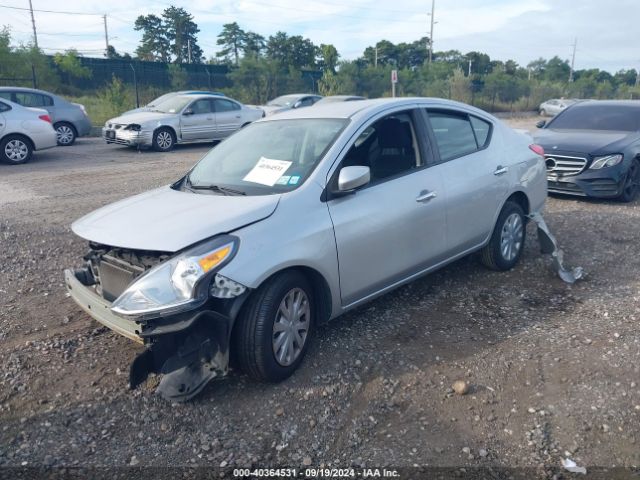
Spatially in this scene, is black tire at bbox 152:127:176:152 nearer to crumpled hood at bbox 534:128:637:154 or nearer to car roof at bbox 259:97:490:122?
crumpled hood at bbox 534:128:637:154

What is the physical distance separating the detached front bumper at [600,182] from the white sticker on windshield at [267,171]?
597 centimetres

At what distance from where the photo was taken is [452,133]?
4898 millimetres

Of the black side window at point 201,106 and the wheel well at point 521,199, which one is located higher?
the black side window at point 201,106

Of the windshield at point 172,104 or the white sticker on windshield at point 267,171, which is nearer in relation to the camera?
the white sticker on windshield at point 267,171

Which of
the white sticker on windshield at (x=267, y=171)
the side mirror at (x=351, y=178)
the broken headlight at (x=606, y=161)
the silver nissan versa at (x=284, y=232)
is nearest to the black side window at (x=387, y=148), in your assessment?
the silver nissan versa at (x=284, y=232)

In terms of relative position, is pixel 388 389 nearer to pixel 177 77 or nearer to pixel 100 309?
pixel 100 309

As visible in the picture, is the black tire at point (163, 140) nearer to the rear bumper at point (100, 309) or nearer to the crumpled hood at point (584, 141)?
the crumpled hood at point (584, 141)

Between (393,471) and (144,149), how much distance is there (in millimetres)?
13796

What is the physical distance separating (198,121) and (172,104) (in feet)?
2.88

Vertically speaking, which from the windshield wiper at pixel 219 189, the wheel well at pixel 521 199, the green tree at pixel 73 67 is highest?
the green tree at pixel 73 67

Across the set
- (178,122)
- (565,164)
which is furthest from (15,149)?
(565,164)

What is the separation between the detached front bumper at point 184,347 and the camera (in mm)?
3080

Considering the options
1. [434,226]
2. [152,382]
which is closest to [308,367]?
[152,382]

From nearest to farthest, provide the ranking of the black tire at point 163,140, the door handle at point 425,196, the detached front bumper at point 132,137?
the door handle at point 425,196 < the detached front bumper at point 132,137 < the black tire at point 163,140
